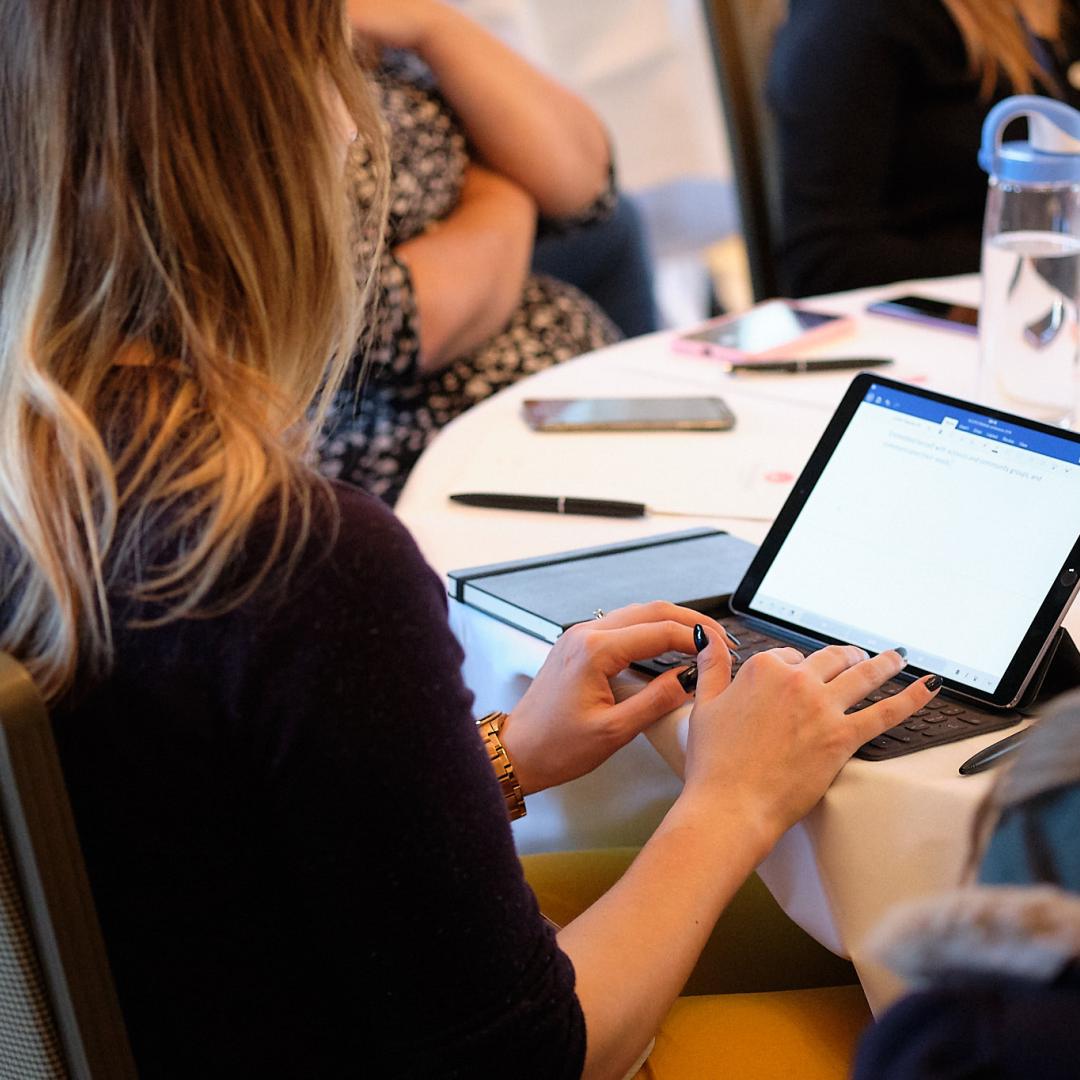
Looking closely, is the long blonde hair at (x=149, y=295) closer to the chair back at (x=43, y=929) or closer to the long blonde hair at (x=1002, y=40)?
the chair back at (x=43, y=929)

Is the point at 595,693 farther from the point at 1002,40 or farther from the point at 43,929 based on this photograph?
the point at 1002,40

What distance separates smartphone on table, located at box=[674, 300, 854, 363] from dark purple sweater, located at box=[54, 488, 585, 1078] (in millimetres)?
942

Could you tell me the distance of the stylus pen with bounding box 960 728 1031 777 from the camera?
77 centimetres

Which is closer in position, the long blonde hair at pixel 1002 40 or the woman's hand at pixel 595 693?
the woman's hand at pixel 595 693

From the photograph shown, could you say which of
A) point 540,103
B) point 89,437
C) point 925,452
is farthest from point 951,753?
point 540,103

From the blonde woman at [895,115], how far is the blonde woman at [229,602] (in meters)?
1.57

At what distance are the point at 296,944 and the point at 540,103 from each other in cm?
141

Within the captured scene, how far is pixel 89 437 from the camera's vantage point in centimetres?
63

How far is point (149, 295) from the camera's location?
66cm

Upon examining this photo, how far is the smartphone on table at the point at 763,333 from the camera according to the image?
1540 mm

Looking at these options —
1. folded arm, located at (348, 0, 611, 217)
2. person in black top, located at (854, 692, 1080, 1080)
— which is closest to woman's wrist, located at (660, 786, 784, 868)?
person in black top, located at (854, 692, 1080, 1080)

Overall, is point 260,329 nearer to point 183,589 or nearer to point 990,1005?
point 183,589

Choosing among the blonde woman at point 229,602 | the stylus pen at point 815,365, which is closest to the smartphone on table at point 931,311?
the stylus pen at point 815,365

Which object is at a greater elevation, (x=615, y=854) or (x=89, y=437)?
(x=89, y=437)
